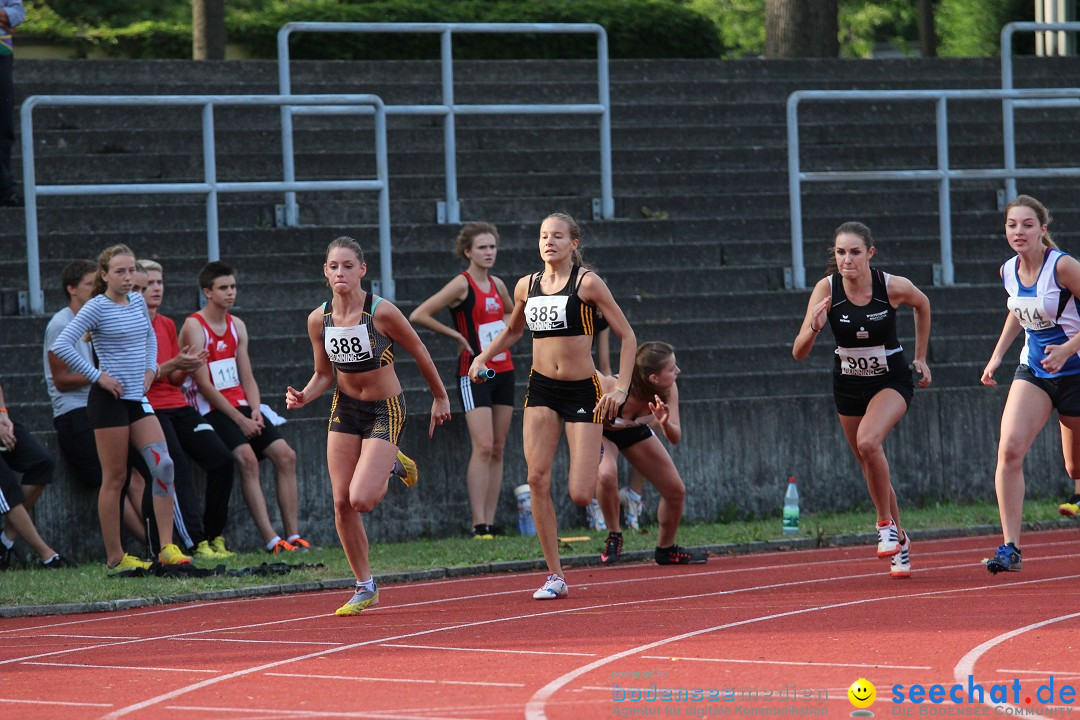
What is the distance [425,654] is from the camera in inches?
348

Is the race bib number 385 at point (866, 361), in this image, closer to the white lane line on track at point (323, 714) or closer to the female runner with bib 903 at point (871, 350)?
the female runner with bib 903 at point (871, 350)

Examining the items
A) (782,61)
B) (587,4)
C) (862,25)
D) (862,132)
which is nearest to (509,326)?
(862,132)

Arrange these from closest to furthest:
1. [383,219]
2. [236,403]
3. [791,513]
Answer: [236,403] → [791,513] → [383,219]

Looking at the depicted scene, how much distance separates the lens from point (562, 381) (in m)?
11.0

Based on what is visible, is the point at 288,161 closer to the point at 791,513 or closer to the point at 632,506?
the point at 632,506

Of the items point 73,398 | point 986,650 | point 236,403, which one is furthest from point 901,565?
point 73,398

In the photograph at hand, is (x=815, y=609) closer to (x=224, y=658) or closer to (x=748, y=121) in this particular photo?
(x=224, y=658)

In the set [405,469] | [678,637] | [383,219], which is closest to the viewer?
[678,637]

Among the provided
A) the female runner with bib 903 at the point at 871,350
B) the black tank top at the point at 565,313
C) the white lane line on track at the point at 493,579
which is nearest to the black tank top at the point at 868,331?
the female runner with bib 903 at the point at 871,350

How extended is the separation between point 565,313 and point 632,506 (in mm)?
4389

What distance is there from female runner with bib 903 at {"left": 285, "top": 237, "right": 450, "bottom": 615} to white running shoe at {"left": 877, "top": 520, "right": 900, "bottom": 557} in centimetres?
317

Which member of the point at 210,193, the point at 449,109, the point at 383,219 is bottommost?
the point at 383,219

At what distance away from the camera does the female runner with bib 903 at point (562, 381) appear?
10898 mm

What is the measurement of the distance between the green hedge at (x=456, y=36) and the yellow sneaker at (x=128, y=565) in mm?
13478
